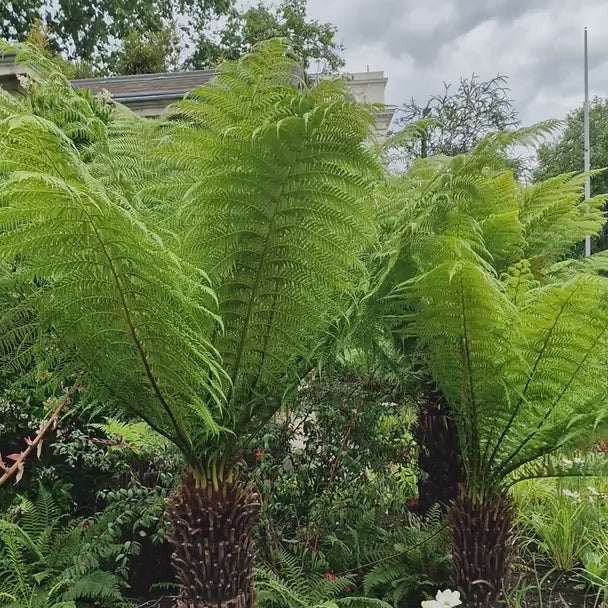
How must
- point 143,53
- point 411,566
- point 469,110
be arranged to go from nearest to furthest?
point 411,566, point 469,110, point 143,53

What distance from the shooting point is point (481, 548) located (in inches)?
77.1

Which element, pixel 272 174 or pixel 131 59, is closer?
pixel 272 174

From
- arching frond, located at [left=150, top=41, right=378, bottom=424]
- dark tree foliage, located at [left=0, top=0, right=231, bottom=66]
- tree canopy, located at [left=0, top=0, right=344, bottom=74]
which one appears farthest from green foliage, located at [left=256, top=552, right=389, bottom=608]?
dark tree foliage, located at [left=0, top=0, right=231, bottom=66]

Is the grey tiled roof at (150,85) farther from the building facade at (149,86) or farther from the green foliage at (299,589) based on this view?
Result: the green foliage at (299,589)

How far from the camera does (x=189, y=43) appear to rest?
15938 mm

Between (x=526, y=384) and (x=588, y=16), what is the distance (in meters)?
15.4

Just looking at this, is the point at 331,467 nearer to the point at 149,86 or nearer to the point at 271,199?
the point at 271,199

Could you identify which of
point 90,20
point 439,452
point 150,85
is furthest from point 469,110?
point 90,20

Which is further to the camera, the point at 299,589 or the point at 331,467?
the point at 331,467

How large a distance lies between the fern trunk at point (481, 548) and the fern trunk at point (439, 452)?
48 cm

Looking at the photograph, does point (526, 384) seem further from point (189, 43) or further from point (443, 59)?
point (189, 43)

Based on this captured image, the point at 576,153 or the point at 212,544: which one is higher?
the point at 576,153

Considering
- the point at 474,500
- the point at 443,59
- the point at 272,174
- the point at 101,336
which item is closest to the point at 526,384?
the point at 474,500

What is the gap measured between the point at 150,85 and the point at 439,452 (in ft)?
20.1
